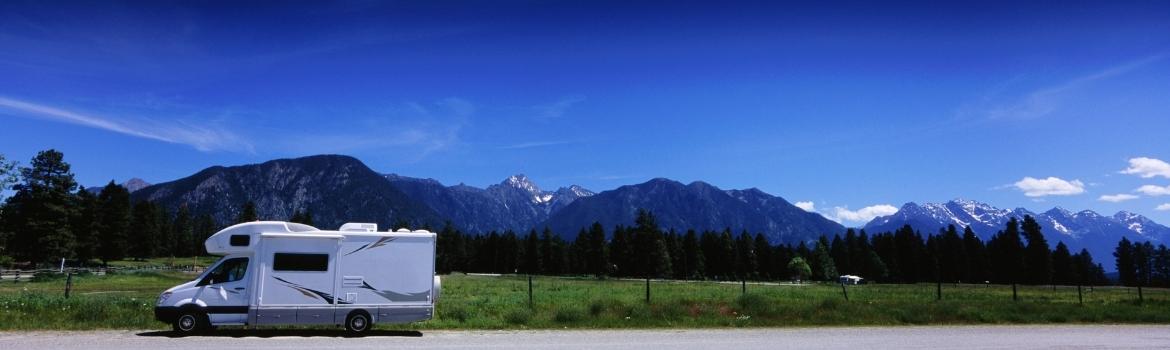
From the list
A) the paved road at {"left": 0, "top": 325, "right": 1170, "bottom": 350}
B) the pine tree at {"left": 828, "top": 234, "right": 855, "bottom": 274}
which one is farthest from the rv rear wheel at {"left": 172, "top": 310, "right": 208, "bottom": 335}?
the pine tree at {"left": 828, "top": 234, "right": 855, "bottom": 274}

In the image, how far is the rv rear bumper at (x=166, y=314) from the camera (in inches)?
578

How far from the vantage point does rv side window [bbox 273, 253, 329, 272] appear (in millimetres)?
15391

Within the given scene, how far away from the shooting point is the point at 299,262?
15.5 meters

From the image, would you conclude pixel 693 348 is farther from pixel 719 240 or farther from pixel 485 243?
pixel 485 243

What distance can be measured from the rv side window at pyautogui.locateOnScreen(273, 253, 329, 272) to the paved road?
5.17 feet

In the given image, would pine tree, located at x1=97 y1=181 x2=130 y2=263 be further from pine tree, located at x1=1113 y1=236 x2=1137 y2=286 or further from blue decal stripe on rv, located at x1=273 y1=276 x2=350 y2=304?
pine tree, located at x1=1113 y1=236 x2=1137 y2=286

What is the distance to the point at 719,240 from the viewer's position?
110 m

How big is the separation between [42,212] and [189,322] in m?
55.6

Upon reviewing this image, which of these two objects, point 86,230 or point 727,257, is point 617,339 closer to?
point 86,230

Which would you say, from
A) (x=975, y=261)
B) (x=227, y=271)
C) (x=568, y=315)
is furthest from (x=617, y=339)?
(x=975, y=261)

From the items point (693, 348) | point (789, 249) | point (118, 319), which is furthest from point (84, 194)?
point (789, 249)

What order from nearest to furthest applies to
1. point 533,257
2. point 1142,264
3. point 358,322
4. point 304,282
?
point 304,282 → point 358,322 → point 1142,264 → point 533,257

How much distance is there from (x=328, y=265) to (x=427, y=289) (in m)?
2.50

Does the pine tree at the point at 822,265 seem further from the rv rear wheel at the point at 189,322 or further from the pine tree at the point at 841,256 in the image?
the rv rear wheel at the point at 189,322
